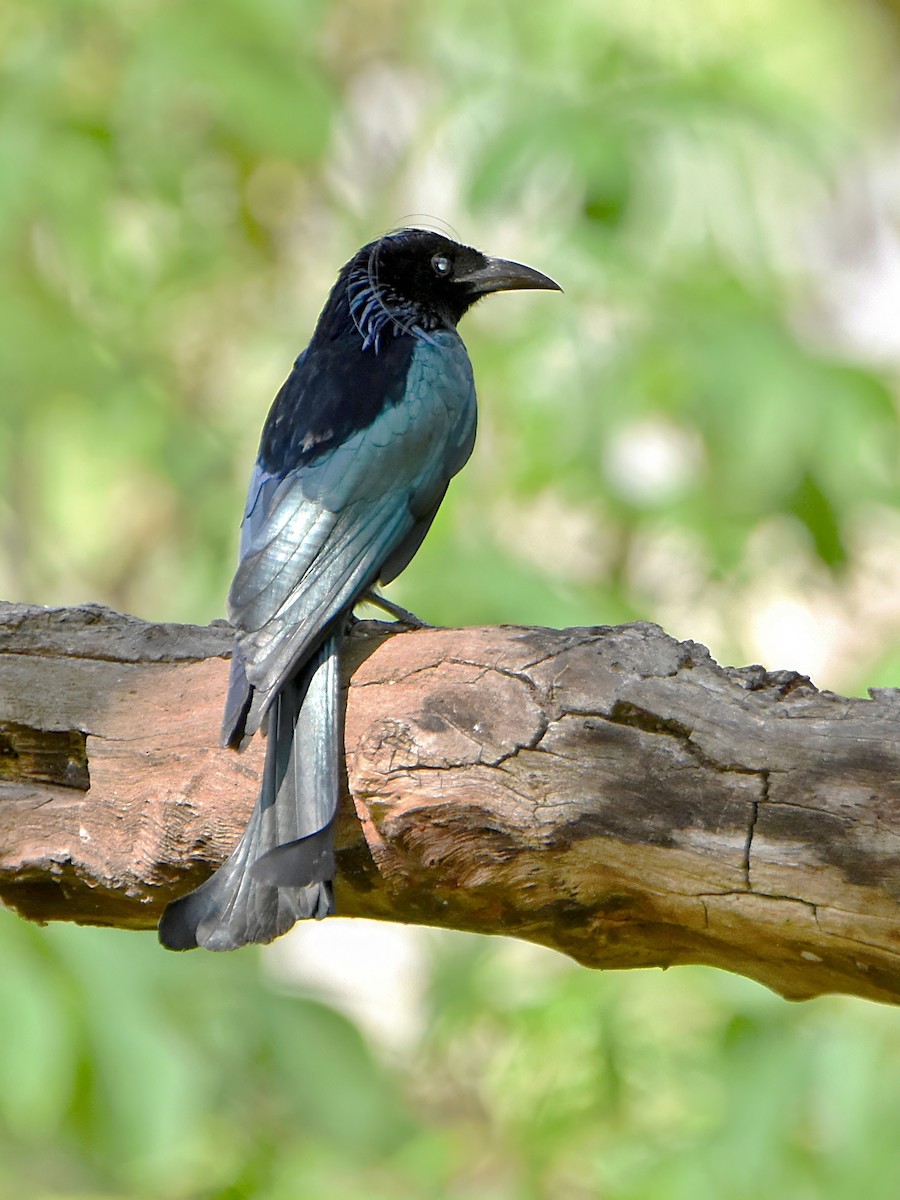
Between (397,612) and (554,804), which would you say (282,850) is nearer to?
(554,804)

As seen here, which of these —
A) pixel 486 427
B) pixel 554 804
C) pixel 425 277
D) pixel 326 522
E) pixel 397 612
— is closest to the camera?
pixel 554 804

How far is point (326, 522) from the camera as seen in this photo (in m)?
2.94

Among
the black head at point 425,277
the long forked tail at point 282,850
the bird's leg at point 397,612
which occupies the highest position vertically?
the black head at point 425,277

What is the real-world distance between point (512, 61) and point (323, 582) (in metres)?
2.84

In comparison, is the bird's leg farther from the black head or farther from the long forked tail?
the black head

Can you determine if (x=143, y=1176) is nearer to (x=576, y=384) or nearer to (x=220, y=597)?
(x=220, y=597)

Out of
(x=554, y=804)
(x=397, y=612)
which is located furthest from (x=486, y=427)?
(x=554, y=804)

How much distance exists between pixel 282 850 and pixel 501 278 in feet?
6.64

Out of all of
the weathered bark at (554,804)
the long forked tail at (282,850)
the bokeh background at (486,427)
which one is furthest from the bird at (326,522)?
the bokeh background at (486,427)

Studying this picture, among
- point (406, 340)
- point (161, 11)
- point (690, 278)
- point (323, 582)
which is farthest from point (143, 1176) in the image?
point (161, 11)

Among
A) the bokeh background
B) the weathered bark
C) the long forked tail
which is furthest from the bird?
the bokeh background

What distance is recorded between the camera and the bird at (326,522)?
241 centimetres

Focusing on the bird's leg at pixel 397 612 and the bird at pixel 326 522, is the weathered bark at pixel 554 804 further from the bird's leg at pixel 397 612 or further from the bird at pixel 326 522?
the bird's leg at pixel 397 612

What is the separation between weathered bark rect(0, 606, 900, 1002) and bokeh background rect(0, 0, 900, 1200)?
72 centimetres
